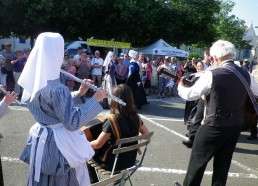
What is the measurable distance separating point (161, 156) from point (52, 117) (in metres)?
3.50

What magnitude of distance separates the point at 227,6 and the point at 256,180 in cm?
5744

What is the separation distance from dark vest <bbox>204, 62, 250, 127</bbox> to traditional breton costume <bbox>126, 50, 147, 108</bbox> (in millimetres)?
6146

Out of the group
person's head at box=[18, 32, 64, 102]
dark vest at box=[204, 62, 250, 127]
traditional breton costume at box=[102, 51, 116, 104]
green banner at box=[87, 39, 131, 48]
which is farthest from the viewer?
green banner at box=[87, 39, 131, 48]

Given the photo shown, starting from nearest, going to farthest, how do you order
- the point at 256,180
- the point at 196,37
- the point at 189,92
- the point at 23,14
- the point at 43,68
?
the point at 43,68
the point at 189,92
the point at 256,180
the point at 23,14
the point at 196,37

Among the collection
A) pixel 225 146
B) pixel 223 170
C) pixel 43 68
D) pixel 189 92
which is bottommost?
pixel 223 170

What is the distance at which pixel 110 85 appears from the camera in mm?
9047

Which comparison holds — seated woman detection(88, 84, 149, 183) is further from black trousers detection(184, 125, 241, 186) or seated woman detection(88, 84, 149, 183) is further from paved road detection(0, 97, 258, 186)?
paved road detection(0, 97, 258, 186)

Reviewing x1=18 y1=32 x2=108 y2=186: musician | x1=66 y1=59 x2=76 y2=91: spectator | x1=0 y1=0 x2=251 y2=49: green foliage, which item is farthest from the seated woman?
x1=0 y1=0 x2=251 y2=49: green foliage

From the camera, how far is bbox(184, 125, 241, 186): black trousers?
11.2ft

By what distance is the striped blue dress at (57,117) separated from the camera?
2.16 m

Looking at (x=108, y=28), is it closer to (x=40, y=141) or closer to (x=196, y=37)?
(x=196, y=37)

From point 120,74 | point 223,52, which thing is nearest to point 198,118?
point 223,52

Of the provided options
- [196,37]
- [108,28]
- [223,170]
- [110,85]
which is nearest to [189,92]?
[223,170]

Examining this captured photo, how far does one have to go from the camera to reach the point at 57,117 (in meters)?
2.24
